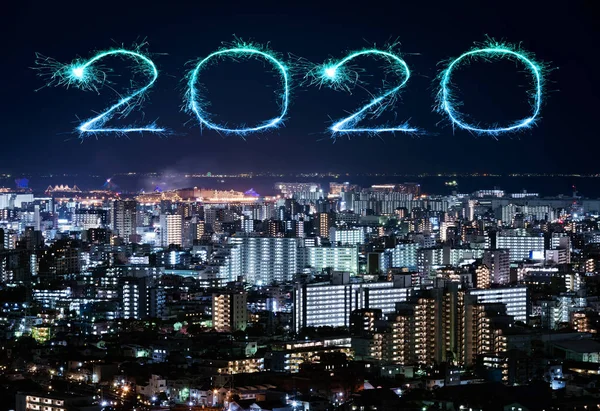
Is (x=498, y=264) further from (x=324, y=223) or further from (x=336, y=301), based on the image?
(x=324, y=223)

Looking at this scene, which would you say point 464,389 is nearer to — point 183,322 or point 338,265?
point 183,322

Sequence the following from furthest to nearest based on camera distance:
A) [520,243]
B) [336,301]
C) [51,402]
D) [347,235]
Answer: [347,235], [520,243], [336,301], [51,402]

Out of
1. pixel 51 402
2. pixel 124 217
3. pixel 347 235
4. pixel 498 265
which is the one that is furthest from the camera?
pixel 124 217

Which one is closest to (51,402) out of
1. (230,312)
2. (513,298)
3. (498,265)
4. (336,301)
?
(230,312)

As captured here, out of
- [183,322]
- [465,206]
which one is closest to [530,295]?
[183,322]

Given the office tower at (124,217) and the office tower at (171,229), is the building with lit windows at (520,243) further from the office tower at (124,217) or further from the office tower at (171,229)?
the office tower at (124,217)

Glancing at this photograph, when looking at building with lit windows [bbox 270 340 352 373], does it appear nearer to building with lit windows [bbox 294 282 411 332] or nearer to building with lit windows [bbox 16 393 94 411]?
building with lit windows [bbox 294 282 411 332]
